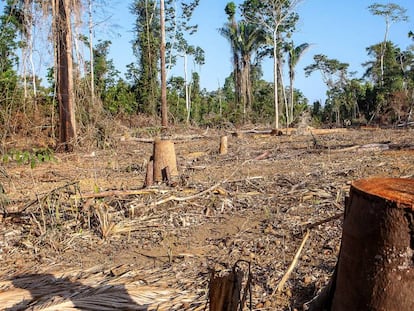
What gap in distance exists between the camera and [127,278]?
2.96m

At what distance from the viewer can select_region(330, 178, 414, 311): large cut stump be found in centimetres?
138

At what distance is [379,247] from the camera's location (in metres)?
1.42

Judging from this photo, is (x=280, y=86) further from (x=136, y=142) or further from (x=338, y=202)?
(x=338, y=202)

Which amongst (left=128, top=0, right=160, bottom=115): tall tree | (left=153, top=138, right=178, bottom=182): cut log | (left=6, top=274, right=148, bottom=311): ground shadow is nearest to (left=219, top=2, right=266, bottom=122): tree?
(left=128, top=0, right=160, bottom=115): tall tree

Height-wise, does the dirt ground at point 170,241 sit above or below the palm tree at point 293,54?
below

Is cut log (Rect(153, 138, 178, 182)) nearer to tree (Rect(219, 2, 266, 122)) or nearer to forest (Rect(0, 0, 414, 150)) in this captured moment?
forest (Rect(0, 0, 414, 150))

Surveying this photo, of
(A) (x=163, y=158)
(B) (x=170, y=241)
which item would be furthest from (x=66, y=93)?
(B) (x=170, y=241)

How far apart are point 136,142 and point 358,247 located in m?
11.7

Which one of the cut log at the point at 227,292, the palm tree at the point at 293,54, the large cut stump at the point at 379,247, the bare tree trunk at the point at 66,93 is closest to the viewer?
the large cut stump at the point at 379,247

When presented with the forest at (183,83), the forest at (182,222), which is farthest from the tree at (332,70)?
the forest at (182,222)

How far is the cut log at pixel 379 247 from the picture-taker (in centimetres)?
138

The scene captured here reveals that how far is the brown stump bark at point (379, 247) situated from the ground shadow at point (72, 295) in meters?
1.38

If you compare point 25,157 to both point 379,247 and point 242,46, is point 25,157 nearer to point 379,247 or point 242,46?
point 379,247

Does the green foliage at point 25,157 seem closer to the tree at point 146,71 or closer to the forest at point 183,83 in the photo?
the forest at point 183,83
